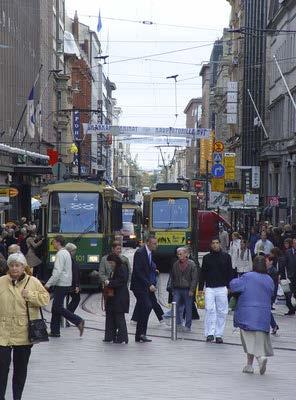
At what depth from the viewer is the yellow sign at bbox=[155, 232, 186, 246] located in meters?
42.0

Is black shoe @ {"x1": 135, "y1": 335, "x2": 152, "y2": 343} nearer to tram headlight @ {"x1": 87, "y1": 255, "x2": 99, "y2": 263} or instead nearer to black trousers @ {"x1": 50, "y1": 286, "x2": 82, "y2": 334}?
black trousers @ {"x1": 50, "y1": 286, "x2": 82, "y2": 334}

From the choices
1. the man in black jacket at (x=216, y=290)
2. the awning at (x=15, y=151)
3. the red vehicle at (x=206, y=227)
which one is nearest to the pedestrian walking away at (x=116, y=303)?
the man in black jacket at (x=216, y=290)

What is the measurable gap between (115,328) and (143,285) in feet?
3.05

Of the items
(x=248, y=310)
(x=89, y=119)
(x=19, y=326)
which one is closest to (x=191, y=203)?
(x=248, y=310)

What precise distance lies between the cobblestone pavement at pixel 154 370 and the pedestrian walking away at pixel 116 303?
282 millimetres

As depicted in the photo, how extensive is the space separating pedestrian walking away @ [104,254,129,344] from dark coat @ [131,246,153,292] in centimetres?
42

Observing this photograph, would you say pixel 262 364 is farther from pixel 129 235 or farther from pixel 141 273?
pixel 129 235

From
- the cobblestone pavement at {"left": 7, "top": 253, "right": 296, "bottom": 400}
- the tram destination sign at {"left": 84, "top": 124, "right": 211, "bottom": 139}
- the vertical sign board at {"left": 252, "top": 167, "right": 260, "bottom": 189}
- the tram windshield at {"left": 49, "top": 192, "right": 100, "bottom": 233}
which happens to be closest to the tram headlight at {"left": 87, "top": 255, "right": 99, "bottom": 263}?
the tram windshield at {"left": 49, "top": 192, "right": 100, "bottom": 233}

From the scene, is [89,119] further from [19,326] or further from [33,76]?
[19,326]

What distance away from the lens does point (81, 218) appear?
33531 mm

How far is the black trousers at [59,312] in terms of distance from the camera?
19828mm

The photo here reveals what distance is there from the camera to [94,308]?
28141mm

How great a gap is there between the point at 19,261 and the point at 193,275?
31.5 ft

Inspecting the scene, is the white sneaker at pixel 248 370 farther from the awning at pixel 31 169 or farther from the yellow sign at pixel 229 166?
the yellow sign at pixel 229 166
